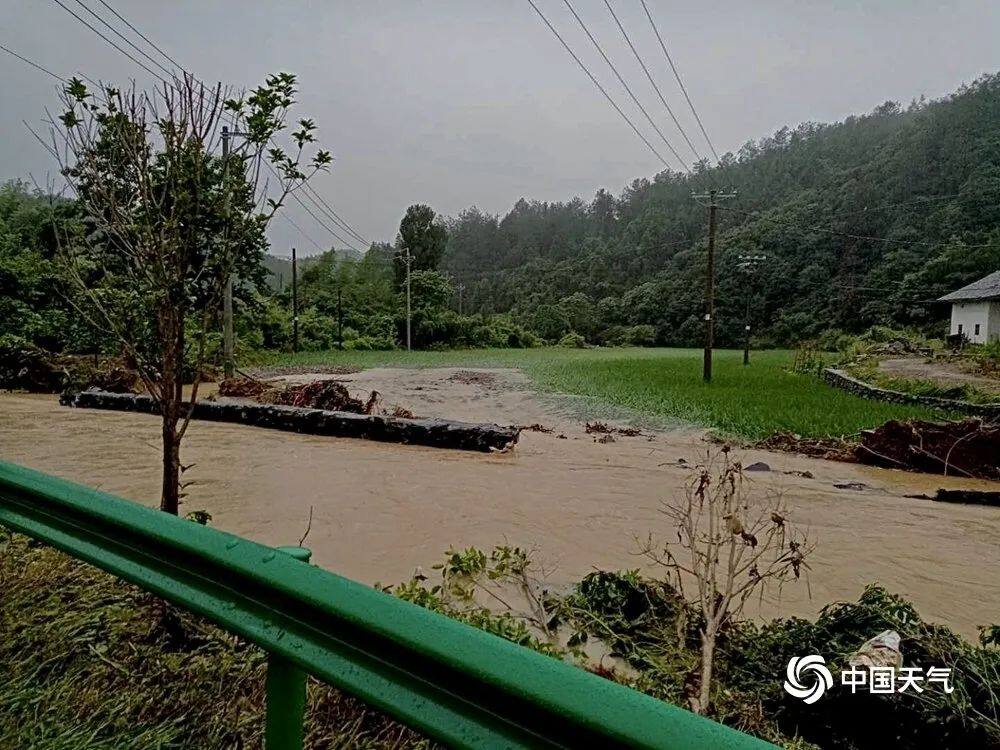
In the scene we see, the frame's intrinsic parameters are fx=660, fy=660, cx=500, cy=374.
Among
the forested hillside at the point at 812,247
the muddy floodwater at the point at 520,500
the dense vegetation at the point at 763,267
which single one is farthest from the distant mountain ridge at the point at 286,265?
the muddy floodwater at the point at 520,500

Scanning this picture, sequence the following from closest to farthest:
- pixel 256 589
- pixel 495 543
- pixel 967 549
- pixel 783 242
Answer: pixel 256 589 → pixel 495 543 → pixel 967 549 → pixel 783 242

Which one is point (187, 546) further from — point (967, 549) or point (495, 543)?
point (967, 549)

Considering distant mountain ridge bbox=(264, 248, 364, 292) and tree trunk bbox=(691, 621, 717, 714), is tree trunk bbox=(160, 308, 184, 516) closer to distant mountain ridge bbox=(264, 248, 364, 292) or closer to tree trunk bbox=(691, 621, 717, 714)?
tree trunk bbox=(691, 621, 717, 714)

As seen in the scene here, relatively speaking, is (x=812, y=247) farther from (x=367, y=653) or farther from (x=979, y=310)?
(x=367, y=653)

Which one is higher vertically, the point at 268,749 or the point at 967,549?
the point at 268,749

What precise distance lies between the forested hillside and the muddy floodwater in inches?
1196

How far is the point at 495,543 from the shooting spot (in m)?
4.86

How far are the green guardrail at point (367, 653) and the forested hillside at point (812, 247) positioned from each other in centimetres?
3743

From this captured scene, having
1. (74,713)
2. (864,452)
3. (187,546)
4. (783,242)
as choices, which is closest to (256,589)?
(187,546)

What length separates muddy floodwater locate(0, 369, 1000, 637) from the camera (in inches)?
174

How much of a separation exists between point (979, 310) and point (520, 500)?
86.3 ft

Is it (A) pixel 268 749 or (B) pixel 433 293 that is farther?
(B) pixel 433 293

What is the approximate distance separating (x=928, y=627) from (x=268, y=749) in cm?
252

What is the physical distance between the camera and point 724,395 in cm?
1498
